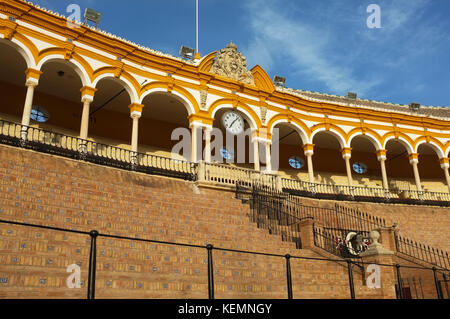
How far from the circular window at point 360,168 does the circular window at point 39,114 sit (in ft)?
64.5

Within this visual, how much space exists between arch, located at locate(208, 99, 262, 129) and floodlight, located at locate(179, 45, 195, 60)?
3.03m

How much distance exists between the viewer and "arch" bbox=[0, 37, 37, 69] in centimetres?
1591

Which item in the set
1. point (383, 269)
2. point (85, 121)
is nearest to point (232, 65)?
point (85, 121)

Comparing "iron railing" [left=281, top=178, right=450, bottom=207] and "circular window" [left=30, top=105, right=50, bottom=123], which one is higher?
"circular window" [left=30, top=105, right=50, bottom=123]

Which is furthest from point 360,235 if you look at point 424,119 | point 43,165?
point 424,119

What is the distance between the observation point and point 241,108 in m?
22.0

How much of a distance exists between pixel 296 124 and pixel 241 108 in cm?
372

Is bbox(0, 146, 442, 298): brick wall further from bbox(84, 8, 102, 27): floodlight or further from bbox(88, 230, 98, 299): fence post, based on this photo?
bbox(84, 8, 102, 27): floodlight

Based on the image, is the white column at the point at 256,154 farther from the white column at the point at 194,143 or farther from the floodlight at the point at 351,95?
the floodlight at the point at 351,95

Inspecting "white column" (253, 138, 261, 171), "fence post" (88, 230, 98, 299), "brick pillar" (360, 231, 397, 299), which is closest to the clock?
"white column" (253, 138, 261, 171)

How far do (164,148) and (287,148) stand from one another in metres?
8.42

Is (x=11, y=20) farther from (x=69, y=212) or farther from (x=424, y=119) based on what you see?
(x=424, y=119)

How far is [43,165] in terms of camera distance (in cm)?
1279

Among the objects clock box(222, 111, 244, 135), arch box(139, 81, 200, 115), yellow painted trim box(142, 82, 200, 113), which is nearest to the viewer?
yellow painted trim box(142, 82, 200, 113)
